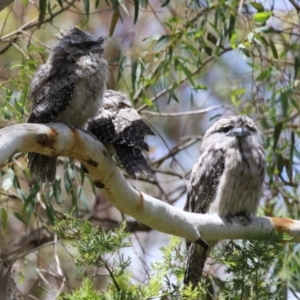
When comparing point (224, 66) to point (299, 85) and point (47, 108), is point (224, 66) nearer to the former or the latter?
point (299, 85)

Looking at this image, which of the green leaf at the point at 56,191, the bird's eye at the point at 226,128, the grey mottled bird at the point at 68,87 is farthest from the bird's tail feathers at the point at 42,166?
the bird's eye at the point at 226,128

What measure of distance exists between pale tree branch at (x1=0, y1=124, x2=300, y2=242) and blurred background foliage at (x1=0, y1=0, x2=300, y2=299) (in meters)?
0.16

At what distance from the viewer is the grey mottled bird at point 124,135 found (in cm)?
394

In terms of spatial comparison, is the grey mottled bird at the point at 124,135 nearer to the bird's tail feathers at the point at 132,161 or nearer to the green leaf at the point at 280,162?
the bird's tail feathers at the point at 132,161

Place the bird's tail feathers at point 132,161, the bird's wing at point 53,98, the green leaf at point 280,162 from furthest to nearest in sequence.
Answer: the green leaf at point 280,162 → the bird's wing at point 53,98 → the bird's tail feathers at point 132,161

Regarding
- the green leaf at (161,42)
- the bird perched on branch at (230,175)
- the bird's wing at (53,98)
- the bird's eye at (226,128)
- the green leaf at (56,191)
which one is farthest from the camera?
the green leaf at (161,42)

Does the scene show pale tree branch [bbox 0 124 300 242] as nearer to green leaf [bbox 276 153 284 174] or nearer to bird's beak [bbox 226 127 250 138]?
bird's beak [bbox 226 127 250 138]

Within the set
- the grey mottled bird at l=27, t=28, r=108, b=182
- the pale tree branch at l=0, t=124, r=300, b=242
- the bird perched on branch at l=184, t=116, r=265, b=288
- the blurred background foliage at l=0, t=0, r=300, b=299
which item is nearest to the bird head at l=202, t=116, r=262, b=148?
the bird perched on branch at l=184, t=116, r=265, b=288

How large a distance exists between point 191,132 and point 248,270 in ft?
14.0

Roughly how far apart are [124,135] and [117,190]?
402 mm

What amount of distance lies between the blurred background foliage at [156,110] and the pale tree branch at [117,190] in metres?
0.16

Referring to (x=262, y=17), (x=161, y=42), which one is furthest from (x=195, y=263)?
(x=262, y=17)

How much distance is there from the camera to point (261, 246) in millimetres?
3588

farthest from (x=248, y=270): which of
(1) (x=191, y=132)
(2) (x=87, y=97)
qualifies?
(1) (x=191, y=132)
